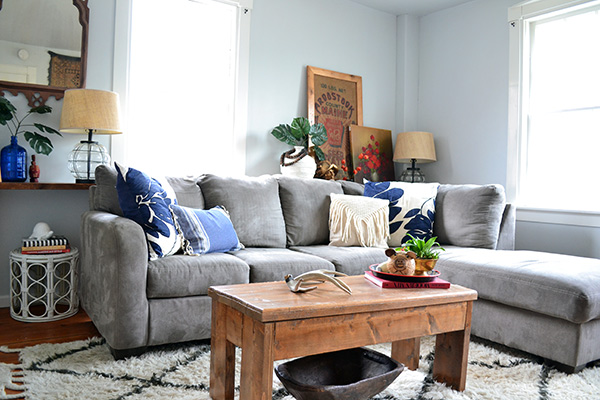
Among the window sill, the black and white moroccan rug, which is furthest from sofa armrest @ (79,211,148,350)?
the window sill

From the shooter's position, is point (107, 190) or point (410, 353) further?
point (107, 190)

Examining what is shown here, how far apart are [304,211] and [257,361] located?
6.41ft

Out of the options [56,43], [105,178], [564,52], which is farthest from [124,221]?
[564,52]

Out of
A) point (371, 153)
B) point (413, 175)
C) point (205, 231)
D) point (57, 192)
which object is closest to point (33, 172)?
point (57, 192)

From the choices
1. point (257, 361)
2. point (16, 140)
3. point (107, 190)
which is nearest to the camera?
point (257, 361)

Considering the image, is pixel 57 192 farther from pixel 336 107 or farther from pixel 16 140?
pixel 336 107

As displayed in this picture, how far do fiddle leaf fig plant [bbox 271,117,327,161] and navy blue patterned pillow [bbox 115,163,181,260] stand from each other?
1.70 meters

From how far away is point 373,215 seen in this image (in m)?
3.41

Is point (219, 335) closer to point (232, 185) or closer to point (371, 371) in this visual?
point (371, 371)

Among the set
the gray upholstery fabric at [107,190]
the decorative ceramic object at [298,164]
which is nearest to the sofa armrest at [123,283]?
the gray upholstery fabric at [107,190]

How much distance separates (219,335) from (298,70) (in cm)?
303

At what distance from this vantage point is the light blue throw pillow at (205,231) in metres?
2.66

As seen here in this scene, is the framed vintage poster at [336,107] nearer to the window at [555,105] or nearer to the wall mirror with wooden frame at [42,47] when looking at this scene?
the window at [555,105]

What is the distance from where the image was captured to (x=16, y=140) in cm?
308
